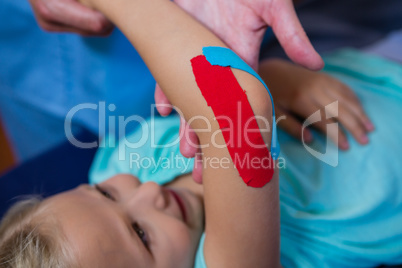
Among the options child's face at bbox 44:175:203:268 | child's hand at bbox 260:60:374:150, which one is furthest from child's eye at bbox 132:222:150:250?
child's hand at bbox 260:60:374:150

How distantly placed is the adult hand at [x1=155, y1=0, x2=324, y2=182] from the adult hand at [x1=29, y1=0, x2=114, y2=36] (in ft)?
0.72

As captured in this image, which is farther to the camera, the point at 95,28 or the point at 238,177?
the point at 95,28

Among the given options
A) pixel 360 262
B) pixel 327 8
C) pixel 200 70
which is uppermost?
pixel 200 70

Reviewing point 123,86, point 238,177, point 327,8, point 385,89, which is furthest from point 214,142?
point 327,8

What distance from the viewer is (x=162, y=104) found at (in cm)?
87

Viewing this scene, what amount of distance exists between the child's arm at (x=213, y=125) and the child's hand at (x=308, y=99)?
1.28 feet

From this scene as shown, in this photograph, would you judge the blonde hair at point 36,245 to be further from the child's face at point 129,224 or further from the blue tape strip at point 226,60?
the blue tape strip at point 226,60

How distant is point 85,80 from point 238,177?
909mm

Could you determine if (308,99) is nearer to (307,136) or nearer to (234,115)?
(307,136)

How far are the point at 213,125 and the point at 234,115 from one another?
4 centimetres

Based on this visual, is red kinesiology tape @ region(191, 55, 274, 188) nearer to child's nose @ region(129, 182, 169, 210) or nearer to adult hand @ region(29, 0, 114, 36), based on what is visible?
child's nose @ region(129, 182, 169, 210)

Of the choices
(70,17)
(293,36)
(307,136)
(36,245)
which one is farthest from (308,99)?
(36,245)

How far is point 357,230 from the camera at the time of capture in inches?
37.4

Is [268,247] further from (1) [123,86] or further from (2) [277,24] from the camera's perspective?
(1) [123,86]
